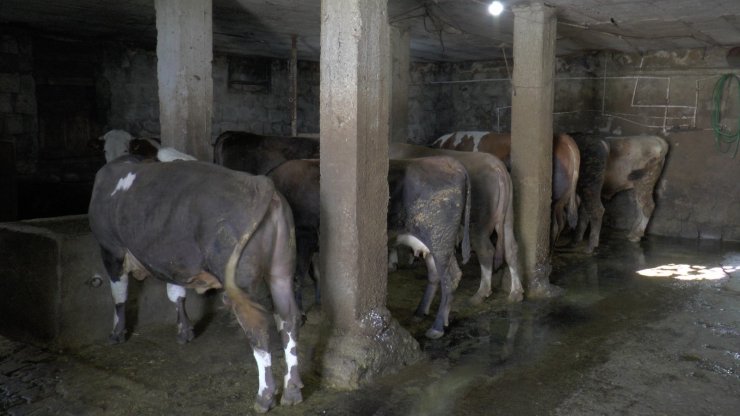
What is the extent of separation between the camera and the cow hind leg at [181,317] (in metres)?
4.85

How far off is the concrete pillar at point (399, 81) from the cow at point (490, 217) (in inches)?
90.5

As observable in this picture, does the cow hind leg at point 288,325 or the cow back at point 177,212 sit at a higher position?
the cow back at point 177,212

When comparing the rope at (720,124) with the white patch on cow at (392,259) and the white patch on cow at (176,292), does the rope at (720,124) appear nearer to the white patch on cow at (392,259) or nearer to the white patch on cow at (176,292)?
the white patch on cow at (392,259)

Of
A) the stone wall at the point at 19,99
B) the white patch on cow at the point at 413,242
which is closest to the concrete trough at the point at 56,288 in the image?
the white patch on cow at the point at 413,242

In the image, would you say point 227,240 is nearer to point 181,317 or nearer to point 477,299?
point 181,317

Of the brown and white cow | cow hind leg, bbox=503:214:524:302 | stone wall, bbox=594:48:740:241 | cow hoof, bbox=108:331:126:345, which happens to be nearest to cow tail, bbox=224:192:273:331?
the brown and white cow

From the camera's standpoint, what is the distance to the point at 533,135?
6.24m

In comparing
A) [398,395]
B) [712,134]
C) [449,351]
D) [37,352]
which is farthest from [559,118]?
[37,352]

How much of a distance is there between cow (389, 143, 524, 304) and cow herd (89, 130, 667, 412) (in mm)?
11

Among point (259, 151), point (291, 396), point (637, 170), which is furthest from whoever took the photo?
point (637, 170)

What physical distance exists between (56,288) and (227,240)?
1.87m

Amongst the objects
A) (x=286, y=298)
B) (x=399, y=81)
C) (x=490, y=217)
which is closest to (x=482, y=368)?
(x=286, y=298)

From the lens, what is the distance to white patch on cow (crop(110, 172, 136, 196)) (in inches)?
173

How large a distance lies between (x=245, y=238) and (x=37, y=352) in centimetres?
223
